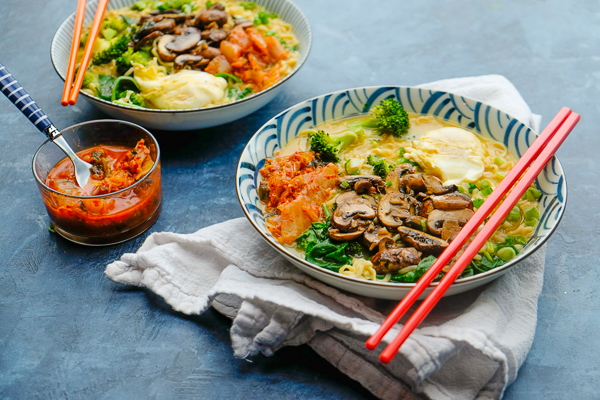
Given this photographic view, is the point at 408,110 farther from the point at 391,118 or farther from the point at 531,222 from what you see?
the point at 531,222

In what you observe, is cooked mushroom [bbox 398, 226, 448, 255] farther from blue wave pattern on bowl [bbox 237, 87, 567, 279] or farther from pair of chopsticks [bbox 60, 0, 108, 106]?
pair of chopsticks [bbox 60, 0, 108, 106]

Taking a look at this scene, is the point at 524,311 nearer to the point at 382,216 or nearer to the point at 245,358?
the point at 382,216

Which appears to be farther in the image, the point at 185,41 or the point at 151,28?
the point at 151,28

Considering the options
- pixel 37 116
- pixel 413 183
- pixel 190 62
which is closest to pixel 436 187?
pixel 413 183

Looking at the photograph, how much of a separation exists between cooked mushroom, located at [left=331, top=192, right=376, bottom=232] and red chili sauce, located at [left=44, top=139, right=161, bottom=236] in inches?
54.0

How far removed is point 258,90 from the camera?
17.1ft

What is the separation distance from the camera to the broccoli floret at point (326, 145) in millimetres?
4387

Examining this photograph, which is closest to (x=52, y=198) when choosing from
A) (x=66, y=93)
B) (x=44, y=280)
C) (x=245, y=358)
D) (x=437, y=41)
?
(x=44, y=280)

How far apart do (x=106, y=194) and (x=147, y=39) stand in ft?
7.72

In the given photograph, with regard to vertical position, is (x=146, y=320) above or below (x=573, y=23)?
below

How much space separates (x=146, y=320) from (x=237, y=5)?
399 cm

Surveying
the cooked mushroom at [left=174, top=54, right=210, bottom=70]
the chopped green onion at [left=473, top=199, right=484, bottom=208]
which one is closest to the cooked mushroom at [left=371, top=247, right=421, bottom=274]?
the chopped green onion at [left=473, top=199, right=484, bottom=208]

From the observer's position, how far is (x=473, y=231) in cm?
323

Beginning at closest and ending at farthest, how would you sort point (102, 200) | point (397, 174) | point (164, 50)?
1. point (102, 200)
2. point (397, 174)
3. point (164, 50)
